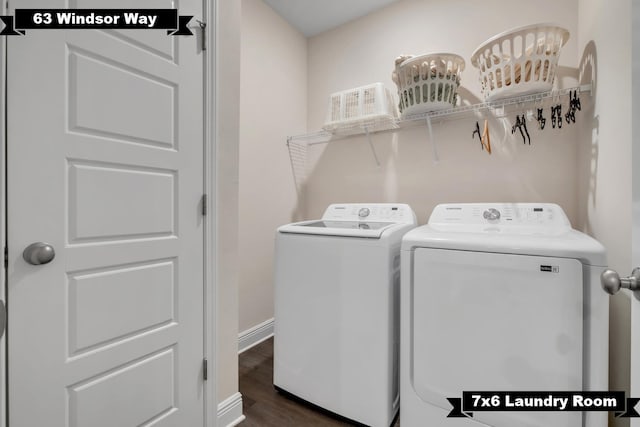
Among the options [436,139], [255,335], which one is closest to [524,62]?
[436,139]

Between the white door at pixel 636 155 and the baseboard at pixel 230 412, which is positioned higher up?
the white door at pixel 636 155

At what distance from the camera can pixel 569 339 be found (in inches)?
40.4

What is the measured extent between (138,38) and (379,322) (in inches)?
59.4

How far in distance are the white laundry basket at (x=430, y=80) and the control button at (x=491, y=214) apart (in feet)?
2.30

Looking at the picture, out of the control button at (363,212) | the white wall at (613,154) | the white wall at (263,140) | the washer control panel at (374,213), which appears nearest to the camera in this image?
the white wall at (613,154)

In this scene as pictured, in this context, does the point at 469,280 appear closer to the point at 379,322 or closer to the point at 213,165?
the point at 379,322

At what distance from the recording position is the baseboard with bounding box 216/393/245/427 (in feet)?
4.60

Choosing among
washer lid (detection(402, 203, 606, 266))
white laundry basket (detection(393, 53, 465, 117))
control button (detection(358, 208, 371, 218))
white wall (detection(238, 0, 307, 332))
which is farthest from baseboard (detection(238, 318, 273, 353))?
white laundry basket (detection(393, 53, 465, 117))

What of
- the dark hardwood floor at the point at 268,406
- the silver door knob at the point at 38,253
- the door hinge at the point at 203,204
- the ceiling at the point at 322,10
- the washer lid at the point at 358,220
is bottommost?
the dark hardwood floor at the point at 268,406

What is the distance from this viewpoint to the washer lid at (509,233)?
104cm

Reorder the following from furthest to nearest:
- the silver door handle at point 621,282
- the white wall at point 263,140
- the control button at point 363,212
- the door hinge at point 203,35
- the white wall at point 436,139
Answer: the white wall at point 263,140 → the control button at point 363,212 → the white wall at point 436,139 → the door hinge at point 203,35 → the silver door handle at point 621,282

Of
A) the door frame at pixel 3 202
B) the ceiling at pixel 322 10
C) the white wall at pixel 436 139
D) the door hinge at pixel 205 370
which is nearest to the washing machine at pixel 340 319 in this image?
the door hinge at pixel 205 370

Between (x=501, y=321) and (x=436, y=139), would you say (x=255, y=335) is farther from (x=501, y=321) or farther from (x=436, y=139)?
(x=436, y=139)

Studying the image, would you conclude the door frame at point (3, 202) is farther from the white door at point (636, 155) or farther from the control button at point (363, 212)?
the control button at point (363, 212)
